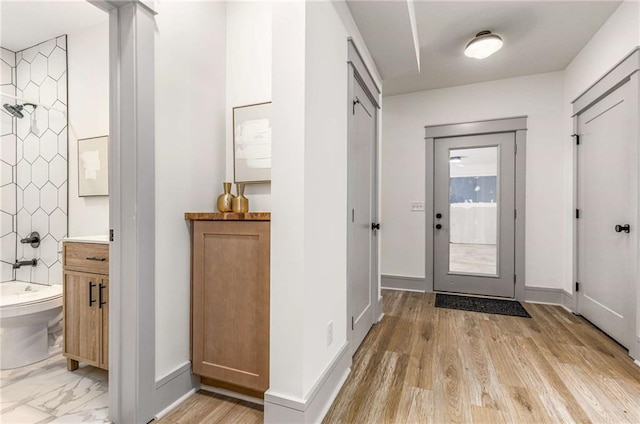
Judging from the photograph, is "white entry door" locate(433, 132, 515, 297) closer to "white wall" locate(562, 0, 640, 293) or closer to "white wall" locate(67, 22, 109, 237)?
"white wall" locate(562, 0, 640, 293)

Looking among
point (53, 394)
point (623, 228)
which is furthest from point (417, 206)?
point (53, 394)

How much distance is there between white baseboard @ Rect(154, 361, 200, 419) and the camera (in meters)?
1.56

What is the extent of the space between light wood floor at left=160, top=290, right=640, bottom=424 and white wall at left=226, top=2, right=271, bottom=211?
1210 mm

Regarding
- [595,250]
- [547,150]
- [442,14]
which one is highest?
[442,14]

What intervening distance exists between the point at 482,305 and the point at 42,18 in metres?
4.77

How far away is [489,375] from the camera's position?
196 centimetres

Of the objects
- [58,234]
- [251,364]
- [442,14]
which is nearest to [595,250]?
[442,14]

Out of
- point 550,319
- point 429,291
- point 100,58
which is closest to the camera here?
point 100,58

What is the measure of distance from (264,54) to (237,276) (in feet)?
4.41

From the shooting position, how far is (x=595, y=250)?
2830mm

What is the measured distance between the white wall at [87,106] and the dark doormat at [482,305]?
11.1 feet

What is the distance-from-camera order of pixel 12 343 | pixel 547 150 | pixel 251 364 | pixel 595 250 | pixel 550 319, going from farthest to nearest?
pixel 547 150 → pixel 550 319 → pixel 595 250 → pixel 12 343 → pixel 251 364

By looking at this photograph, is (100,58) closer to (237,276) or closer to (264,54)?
(264,54)

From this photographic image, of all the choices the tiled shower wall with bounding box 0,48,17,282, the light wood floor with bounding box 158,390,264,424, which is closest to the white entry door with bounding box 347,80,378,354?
the light wood floor with bounding box 158,390,264,424
